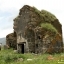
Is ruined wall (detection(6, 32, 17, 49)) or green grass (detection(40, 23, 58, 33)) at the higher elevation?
green grass (detection(40, 23, 58, 33))

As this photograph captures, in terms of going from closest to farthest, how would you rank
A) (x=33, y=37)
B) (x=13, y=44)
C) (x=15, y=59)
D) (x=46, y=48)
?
1. (x=15, y=59)
2. (x=46, y=48)
3. (x=33, y=37)
4. (x=13, y=44)

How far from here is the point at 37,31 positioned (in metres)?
33.2

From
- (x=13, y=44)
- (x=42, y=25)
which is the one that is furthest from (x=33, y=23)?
(x=13, y=44)

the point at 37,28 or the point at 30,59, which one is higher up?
the point at 37,28

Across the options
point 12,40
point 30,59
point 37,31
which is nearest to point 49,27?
point 37,31

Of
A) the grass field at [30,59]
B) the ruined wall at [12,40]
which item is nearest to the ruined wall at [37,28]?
the ruined wall at [12,40]

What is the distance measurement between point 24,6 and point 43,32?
21.4ft

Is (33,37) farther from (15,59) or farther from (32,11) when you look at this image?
(15,59)

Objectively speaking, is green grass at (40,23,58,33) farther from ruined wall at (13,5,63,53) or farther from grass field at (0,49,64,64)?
grass field at (0,49,64,64)

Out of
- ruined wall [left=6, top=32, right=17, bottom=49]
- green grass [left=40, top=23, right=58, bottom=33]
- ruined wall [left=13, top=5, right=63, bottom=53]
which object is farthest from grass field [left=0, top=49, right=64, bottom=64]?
ruined wall [left=6, top=32, right=17, bottom=49]

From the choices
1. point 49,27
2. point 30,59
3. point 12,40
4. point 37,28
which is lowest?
point 30,59

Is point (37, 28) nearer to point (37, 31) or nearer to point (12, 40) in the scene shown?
point (37, 31)

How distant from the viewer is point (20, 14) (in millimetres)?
38000

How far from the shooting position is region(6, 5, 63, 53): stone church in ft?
107
